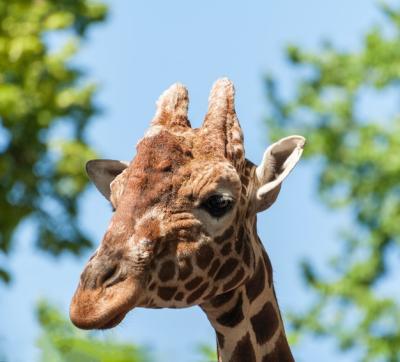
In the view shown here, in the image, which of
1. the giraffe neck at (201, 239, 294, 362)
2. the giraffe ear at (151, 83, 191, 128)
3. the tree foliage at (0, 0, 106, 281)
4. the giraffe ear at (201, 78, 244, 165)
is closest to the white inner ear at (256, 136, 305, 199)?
the giraffe ear at (201, 78, 244, 165)

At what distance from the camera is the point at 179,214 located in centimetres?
614

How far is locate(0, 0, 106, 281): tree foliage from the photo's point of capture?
673 inches

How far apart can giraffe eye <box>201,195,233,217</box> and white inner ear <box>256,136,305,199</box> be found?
461 mm

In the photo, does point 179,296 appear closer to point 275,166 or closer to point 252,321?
point 252,321

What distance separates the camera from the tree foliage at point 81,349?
515 cm

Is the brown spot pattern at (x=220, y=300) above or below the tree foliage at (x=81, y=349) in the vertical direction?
above

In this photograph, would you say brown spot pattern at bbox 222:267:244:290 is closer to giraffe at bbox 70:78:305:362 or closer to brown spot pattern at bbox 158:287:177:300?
giraffe at bbox 70:78:305:362

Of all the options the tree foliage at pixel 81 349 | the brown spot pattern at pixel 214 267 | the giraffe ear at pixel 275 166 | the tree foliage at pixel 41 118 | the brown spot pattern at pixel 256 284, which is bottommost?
the tree foliage at pixel 81 349

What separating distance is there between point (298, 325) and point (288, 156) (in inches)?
675

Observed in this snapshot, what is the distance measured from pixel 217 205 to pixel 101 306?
3.02 feet

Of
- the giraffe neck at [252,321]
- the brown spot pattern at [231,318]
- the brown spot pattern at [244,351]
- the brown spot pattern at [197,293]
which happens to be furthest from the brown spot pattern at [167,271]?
the brown spot pattern at [244,351]

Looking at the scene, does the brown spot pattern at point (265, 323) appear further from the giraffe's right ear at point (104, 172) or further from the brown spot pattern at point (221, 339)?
the giraffe's right ear at point (104, 172)

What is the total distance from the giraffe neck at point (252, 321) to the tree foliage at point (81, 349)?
71 centimetres

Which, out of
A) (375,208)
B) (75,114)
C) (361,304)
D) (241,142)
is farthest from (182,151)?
(375,208)
